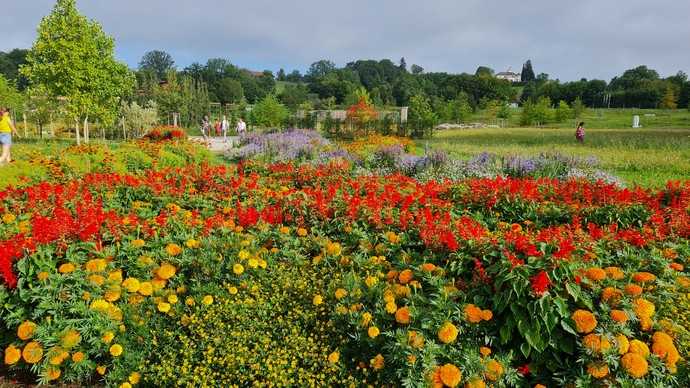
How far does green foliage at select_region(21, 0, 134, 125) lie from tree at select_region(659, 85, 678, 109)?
202ft

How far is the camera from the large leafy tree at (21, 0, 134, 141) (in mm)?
15266

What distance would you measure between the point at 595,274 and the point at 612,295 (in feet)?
0.45

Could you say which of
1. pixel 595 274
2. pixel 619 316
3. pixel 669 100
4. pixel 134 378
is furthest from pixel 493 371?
pixel 669 100

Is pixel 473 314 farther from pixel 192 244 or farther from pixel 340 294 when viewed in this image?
pixel 192 244

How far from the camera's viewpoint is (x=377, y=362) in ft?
8.29

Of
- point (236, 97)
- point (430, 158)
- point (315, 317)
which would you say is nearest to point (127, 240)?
point (315, 317)

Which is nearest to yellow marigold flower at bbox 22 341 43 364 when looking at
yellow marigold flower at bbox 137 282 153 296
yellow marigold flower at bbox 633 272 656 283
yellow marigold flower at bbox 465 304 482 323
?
yellow marigold flower at bbox 137 282 153 296

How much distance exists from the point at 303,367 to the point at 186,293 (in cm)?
109

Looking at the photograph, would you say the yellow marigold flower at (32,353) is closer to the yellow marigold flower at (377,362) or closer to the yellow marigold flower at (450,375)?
the yellow marigold flower at (377,362)

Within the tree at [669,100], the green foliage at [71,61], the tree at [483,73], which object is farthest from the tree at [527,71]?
the green foliage at [71,61]

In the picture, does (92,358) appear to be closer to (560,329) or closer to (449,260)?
(449,260)

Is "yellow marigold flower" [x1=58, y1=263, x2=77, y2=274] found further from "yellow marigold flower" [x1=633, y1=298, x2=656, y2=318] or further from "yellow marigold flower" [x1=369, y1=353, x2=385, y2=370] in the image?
"yellow marigold flower" [x1=633, y1=298, x2=656, y2=318]

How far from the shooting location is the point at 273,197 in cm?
497

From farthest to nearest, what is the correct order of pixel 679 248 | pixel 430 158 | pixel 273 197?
pixel 430 158
pixel 273 197
pixel 679 248
